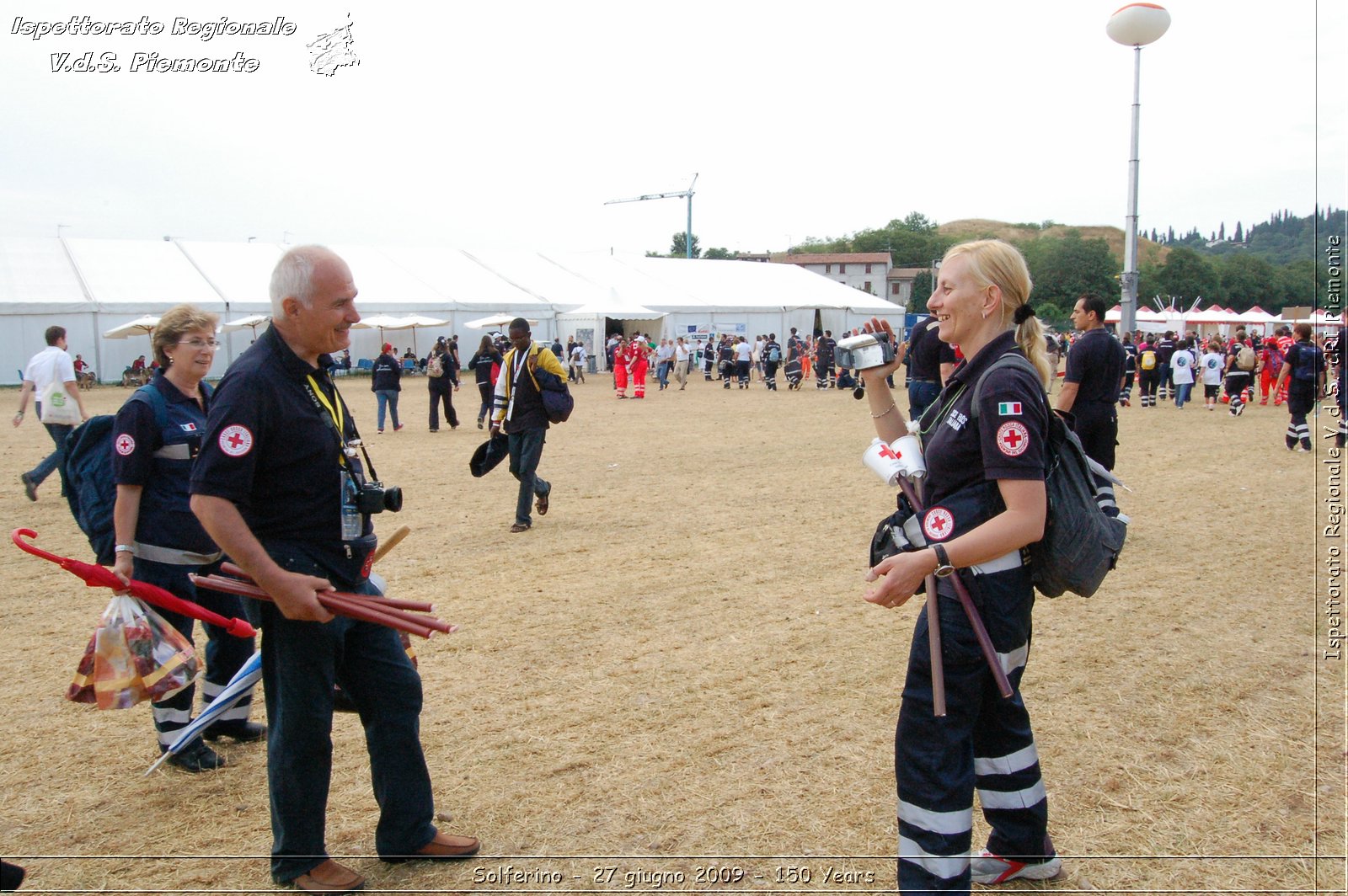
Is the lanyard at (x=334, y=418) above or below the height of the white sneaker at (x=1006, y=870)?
above

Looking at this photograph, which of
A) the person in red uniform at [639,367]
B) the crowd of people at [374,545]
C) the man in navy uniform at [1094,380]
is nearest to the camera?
the crowd of people at [374,545]

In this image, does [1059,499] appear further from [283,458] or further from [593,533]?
[593,533]

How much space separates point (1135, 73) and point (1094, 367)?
12.6m

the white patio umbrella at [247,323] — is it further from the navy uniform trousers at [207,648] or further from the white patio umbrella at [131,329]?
the navy uniform trousers at [207,648]

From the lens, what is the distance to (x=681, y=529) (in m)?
8.47

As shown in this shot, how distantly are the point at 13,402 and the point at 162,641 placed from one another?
2701 centimetres

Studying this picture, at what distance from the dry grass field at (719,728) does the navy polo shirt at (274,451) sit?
1.24 meters

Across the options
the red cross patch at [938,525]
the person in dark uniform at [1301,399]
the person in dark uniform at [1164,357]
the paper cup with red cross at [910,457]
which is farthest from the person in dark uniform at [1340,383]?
the red cross patch at [938,525]

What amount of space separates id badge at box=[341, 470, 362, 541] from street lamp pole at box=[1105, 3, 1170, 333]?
579 inches

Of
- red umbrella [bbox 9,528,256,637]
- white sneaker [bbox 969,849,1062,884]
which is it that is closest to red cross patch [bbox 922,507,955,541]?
white sneaker [bbox 969,849,1062,884]

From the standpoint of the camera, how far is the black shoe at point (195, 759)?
12.9 feet

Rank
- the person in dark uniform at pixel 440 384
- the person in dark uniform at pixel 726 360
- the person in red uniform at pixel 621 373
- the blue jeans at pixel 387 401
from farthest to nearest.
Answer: the person in dark uniform at pixel 726 360, the person in red uniform at pixel 621 373, the blue jeans at pixel 387 401, the person in dark uniform at pixel 440 384

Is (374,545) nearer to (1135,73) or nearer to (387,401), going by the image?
(387,401)

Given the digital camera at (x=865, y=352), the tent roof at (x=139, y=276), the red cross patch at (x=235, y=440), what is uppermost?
the tent roof at (x=139, y=276)
